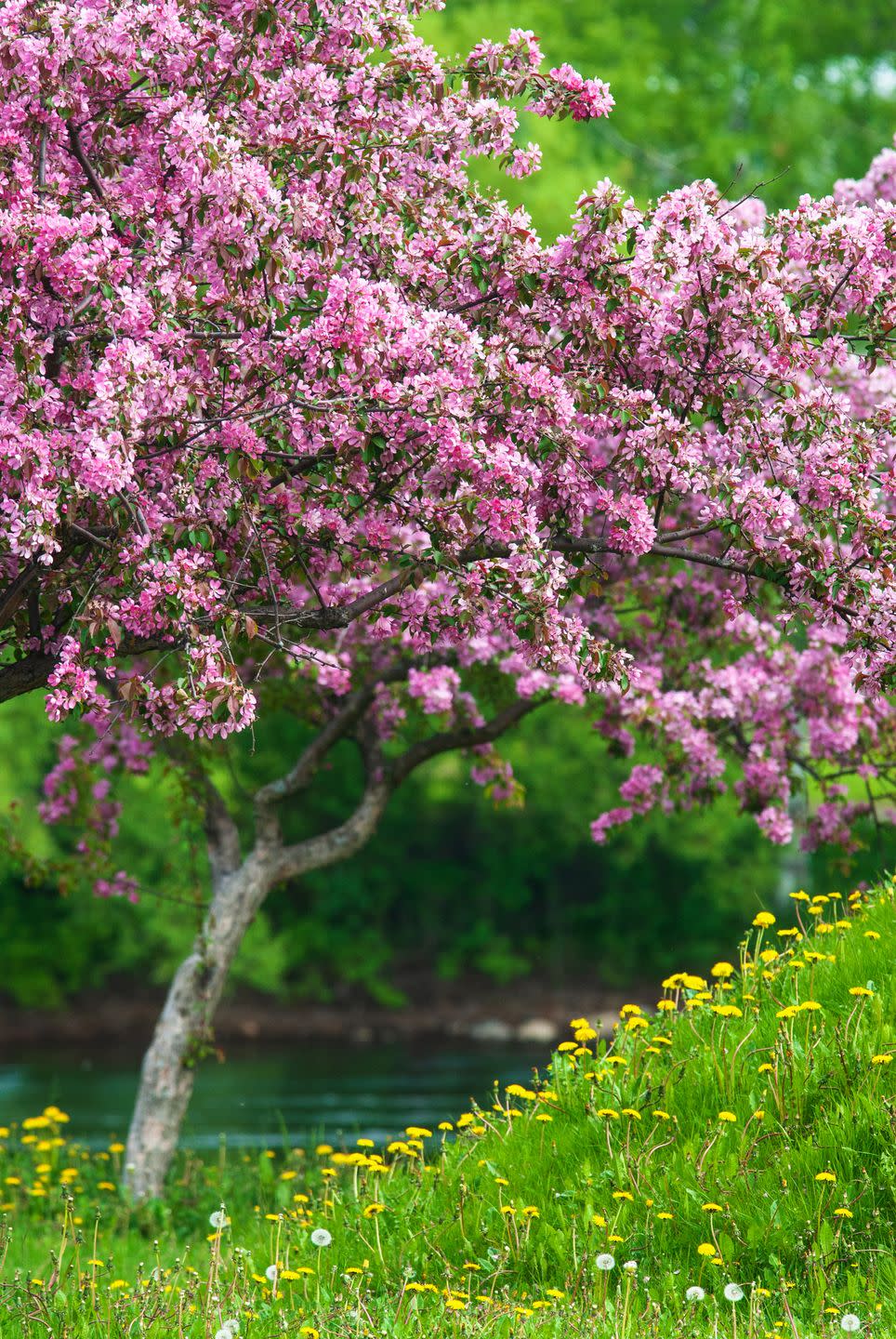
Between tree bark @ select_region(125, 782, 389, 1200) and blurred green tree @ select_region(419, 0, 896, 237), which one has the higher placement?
blurred green tree @ select_region(419, 0, 896, 237)

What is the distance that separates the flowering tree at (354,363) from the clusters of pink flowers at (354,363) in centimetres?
2

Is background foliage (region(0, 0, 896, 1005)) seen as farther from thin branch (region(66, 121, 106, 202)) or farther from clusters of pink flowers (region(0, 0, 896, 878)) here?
thin branch (region(66, 121, 106, 202))

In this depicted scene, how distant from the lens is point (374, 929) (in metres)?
42.5

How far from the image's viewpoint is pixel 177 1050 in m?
12.6

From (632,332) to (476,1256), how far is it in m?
4.48

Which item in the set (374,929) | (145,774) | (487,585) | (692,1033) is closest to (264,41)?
(487,585)

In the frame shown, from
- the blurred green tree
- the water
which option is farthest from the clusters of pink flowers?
the blurred green tree

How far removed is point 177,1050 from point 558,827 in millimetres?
27922

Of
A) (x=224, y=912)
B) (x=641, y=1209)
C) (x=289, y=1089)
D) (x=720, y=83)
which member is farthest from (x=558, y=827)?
(x=641, y=1209)

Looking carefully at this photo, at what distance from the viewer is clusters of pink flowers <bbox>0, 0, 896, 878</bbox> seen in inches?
266

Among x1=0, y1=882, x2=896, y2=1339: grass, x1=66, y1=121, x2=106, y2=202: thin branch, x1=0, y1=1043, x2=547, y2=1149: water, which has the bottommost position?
x1=0, y1=882, x2=896, y2=1339: grass

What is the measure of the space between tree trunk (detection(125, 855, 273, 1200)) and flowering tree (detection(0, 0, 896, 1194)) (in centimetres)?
485

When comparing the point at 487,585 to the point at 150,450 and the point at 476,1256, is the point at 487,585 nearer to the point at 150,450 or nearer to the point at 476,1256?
the point at 150,450

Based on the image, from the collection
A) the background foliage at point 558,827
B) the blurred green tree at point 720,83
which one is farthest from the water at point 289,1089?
the blurred green tree at point 720,83
